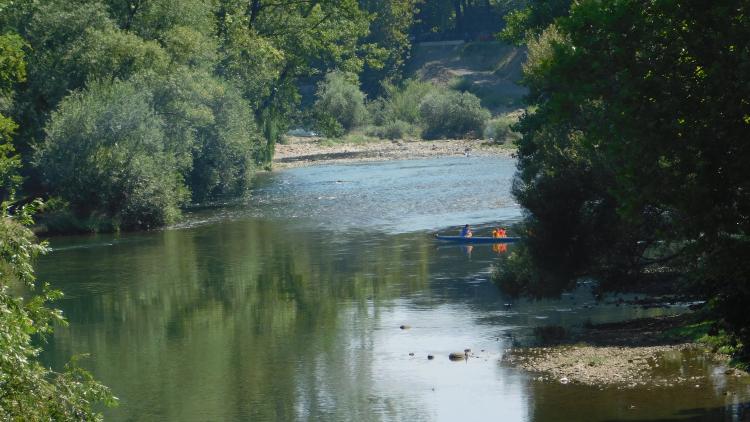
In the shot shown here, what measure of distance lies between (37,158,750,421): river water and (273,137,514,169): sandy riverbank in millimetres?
29794

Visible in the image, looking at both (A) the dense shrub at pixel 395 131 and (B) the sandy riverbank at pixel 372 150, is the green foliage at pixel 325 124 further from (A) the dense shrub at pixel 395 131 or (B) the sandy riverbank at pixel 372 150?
(A) the dense shrub at pixel 395 131

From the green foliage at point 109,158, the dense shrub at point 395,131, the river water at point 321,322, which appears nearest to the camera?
the river water at point 321,322

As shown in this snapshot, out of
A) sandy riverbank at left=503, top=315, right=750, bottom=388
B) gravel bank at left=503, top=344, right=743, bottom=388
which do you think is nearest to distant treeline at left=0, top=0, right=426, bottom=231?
sandy riverbank at left=503, top=315, right=750, bottom=388

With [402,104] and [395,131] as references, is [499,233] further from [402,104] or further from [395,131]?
[402,104]

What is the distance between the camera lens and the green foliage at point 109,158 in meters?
58.0

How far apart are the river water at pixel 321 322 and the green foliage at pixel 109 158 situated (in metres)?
2.20

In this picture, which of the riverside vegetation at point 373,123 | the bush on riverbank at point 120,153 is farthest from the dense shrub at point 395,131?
the bush on riverbank at point 120,153

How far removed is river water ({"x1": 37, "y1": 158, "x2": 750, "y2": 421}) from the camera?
88.0ft

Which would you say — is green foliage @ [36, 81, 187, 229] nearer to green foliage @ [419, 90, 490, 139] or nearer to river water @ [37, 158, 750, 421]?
river water @ [37, 158, 750, 421]

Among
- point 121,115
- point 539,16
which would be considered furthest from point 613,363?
point 121,115

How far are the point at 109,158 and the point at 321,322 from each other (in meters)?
25.0

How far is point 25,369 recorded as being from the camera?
1523 centimetres

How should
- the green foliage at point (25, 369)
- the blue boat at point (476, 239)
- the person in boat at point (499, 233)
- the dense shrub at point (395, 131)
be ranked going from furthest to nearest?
the dense shrub at point (395, 131)
the person in boat at point (499, 233)
the blue boat at point (476, 239)
the green foliage at point (25, 369)

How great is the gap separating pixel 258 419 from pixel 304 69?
6195 centimetres
